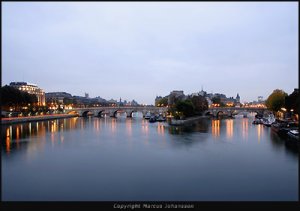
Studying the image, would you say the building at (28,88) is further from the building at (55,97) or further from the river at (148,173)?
the river at (148,173)

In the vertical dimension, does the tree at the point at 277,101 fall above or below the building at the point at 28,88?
below

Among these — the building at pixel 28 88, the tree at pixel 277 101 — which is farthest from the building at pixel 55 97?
the tree at pixel 277 101

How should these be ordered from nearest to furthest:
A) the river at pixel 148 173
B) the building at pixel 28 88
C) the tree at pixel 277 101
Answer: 1. the river at pixel 148 173
2. the tree at pixel 277 101
3. the building at pixel 28 88

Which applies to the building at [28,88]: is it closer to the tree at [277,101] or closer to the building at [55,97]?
the building at [55,97]

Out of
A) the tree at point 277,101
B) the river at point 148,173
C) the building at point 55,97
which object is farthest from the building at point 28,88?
the river at point 148,173

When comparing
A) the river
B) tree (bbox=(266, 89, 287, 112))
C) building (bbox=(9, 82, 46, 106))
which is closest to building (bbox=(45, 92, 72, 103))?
building (bbox=(9, 82, 46, 106))

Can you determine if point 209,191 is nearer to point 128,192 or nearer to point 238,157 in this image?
point 128,192

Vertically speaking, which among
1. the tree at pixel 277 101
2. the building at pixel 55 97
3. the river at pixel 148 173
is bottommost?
the river at pixel 148 173

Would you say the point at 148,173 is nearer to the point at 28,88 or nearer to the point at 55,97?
the point at 28,88

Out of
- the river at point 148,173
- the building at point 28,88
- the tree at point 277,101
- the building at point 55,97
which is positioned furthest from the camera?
the building at point 55,97

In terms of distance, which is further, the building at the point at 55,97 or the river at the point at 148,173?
the building at the point at 55,97

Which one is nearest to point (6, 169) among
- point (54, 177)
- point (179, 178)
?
point (54, 177)

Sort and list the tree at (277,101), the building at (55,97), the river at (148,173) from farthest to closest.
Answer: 1. the building at (55,97)
2. the tree at (277,101)
3. the river at (148,173)
